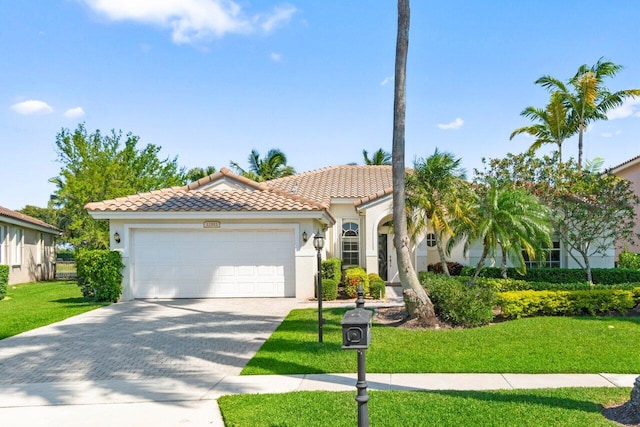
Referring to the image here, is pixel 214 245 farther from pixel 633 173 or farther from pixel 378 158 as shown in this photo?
pixel 378 158

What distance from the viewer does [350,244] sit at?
858 inches

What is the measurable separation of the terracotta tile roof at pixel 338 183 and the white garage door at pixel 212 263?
19.2 feet

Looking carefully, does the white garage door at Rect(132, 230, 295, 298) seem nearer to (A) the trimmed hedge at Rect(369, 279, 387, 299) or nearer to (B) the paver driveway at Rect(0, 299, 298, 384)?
(B) the paver driveway at Rect(0, 299, 298, 384)

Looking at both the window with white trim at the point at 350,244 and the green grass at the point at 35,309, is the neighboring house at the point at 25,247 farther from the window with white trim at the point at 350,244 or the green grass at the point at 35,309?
the window with white trim at the point at 350,244

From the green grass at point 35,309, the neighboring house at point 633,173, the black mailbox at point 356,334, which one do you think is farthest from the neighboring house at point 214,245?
the neighboring house at point 633,173

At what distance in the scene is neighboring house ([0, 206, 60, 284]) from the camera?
77.5 ft

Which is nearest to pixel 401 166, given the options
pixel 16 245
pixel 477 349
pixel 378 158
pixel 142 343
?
pixel 477 349

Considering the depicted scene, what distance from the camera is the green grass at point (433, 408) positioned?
4.88 m

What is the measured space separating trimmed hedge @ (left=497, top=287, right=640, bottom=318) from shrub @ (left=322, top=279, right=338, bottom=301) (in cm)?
553

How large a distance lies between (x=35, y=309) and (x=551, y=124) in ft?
81.0

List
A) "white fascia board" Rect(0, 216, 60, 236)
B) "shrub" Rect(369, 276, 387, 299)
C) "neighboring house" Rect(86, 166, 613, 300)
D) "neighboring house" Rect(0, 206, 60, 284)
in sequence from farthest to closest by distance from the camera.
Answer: "neighboring house" Rect(0, 206, 60, 284)
"white fascia board" Rect(0, 216, 60, 236)
"neighboring house" Rect(86, 166, 613, 300)
"shrub" Rect(369, 276, 387, 299)

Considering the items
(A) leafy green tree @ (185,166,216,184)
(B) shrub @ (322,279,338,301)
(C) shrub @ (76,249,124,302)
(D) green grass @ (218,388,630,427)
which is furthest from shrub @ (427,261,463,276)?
(A) leafy green tree @ (185,166,216,184)

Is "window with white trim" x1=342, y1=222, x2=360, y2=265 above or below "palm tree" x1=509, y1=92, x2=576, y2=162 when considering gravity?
below

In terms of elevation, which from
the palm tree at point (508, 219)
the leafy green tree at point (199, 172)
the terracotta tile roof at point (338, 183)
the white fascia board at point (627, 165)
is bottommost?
the palm tree at point (508, 219)
